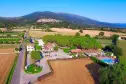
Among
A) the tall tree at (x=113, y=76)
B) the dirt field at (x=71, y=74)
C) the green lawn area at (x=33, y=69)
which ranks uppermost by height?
the tall tree at (x=113, y=76)

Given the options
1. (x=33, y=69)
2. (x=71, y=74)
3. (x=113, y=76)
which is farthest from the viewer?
(x=33, y=69)

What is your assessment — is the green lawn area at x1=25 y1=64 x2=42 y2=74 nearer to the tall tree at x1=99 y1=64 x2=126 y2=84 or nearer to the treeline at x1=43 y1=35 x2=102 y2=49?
the tall tree at x1=99 y1=64 x2=126 y2=84

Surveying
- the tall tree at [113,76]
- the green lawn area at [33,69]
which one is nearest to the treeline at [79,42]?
the green lawn area at [33,69]

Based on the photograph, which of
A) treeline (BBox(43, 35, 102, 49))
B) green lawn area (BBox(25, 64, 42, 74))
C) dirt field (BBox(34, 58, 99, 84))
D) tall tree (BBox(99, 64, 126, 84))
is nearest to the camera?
tall tree (BBox(99, 64, 126, 84))

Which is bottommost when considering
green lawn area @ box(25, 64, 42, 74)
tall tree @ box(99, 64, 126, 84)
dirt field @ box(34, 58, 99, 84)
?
green lawn area @ box(25, 64, 42, 74)

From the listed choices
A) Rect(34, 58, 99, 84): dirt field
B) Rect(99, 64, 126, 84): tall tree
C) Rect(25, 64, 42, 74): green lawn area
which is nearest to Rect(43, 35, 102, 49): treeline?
Rect(34, 58, 99, 84): dirt field

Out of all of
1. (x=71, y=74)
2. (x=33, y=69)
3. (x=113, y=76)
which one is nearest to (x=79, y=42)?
(x=33, y=69)

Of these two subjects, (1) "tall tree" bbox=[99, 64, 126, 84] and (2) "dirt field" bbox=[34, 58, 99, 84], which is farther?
(2) "dirt field" bbox=[34, 58, 99, 84]

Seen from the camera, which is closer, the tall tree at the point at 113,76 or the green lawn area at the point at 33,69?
the tall tree at the point at 113,76

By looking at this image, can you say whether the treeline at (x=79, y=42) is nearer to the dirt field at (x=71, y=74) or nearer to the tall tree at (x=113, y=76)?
the dirt field at (x=71, y=74)

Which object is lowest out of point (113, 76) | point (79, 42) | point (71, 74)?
point (71, 74)

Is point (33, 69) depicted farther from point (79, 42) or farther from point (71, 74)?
point (79, 42)

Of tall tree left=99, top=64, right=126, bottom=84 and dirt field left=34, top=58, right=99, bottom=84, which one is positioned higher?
tall tree left=99, top=64, right=126, bottom=84
